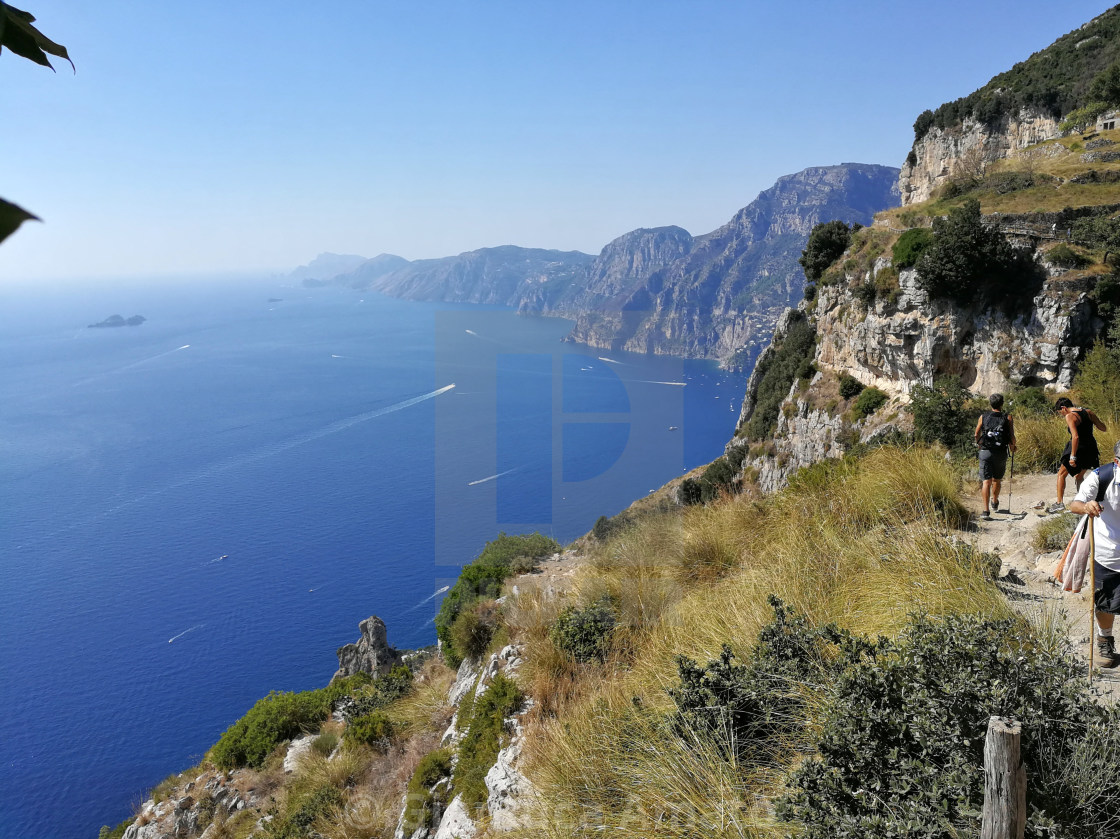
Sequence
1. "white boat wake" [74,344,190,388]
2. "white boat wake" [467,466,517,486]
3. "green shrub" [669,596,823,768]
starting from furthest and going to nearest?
"white boat wake" [74,344,190,388] < "white boat wake" [467,466,517,486] < "green shrub" [669,596,823,768]

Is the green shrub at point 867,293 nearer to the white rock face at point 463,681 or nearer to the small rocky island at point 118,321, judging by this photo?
the white rock face at point 463,681

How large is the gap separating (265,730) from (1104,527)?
1614 cm

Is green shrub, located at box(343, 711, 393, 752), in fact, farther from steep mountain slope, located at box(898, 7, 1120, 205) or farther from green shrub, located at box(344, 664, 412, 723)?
steep mountain slope, located at box(898, 7, 1120, 205)

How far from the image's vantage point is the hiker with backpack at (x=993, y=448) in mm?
7363

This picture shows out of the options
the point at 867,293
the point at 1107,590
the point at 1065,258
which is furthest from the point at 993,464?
the point at 867,293

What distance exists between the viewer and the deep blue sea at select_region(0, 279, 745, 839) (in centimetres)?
4075

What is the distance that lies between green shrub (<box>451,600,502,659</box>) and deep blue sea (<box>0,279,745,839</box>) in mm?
33642

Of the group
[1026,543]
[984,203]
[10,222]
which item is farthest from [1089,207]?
[10,222]

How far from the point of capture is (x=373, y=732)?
32.4ft

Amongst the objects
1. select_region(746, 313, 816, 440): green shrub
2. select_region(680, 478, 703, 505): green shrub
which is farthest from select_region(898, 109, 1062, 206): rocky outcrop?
select_region(680, 478, 703, 505): green shrub

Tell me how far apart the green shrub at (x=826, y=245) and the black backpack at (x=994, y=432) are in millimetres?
32444

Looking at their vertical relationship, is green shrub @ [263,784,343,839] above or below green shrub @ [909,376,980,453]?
below

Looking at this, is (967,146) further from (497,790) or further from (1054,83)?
(497,790)

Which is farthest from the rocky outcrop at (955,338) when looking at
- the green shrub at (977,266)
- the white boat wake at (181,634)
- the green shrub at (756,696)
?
the white boat wake at (181,634)
